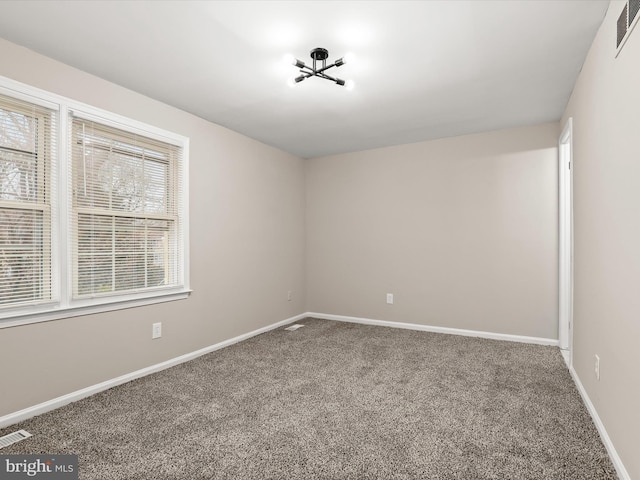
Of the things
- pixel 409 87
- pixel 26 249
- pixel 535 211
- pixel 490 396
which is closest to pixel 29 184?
pixel 26 249

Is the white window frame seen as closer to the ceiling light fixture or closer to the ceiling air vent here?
the ceiling light fixture

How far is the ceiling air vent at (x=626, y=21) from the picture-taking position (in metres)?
1.53

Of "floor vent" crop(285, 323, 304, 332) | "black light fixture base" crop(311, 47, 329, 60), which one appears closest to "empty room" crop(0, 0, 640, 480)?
"black light fixture base" crop(311, 47, 329, 60)

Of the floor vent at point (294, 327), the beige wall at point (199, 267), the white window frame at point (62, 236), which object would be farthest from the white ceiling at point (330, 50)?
the floor vent at point (294, 327)

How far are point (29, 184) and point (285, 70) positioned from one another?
73.4 inches

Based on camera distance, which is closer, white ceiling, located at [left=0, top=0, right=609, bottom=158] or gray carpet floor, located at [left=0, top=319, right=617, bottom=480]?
gray carpet floor, located at [left=0, top=319, right=617, bottom=480]

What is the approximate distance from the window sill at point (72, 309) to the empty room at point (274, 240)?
18 mm

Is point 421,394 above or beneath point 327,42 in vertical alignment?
beneath

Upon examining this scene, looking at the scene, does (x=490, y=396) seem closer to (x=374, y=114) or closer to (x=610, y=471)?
(x=610, y=471)

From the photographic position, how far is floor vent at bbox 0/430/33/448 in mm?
1998

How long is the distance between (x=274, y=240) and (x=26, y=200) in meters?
2.67

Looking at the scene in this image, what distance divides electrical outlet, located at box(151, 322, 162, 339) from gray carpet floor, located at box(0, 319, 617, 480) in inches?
12.5

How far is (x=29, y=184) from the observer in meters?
2.35

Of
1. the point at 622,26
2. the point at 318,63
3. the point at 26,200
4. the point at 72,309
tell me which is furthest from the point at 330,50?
the point at 72,309
